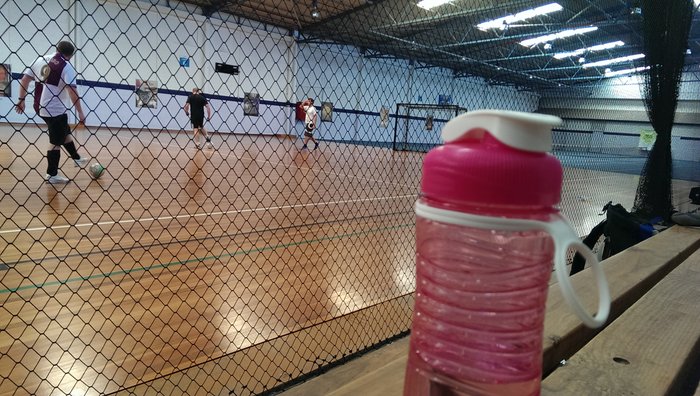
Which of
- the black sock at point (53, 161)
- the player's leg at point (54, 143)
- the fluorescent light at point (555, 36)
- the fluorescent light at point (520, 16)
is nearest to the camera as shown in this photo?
the player's leg at point (54, 143)

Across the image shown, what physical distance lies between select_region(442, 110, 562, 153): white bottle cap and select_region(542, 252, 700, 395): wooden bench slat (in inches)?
15.7

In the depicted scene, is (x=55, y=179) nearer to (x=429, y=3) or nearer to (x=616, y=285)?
(x=616, y=285)

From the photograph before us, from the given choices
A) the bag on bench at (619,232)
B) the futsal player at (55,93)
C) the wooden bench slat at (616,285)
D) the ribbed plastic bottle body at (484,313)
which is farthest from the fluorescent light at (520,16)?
the ribbed plastic bottle body at (484,313)

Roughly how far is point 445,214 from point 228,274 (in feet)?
6.66

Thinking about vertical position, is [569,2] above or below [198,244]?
above

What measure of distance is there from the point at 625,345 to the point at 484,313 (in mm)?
447

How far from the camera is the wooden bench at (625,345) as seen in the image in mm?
601

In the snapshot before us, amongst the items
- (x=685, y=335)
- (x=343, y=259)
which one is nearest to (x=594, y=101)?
(x=343, y=259)

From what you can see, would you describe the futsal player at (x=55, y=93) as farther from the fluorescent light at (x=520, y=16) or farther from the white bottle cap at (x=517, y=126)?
the fluorescent light at (x=520, y=16)

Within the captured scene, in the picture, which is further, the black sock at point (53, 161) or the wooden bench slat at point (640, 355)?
the black sock at point (53, 161)

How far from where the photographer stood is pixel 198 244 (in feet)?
8.69

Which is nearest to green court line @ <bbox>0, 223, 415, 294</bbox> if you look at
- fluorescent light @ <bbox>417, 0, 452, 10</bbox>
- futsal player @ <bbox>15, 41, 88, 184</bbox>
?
futsal player @ <bbox>15, 41, 88, 184</bbox>

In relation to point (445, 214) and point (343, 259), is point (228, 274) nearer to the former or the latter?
point (343, 259)

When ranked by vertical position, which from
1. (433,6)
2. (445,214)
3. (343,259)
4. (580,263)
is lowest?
(343,259)
